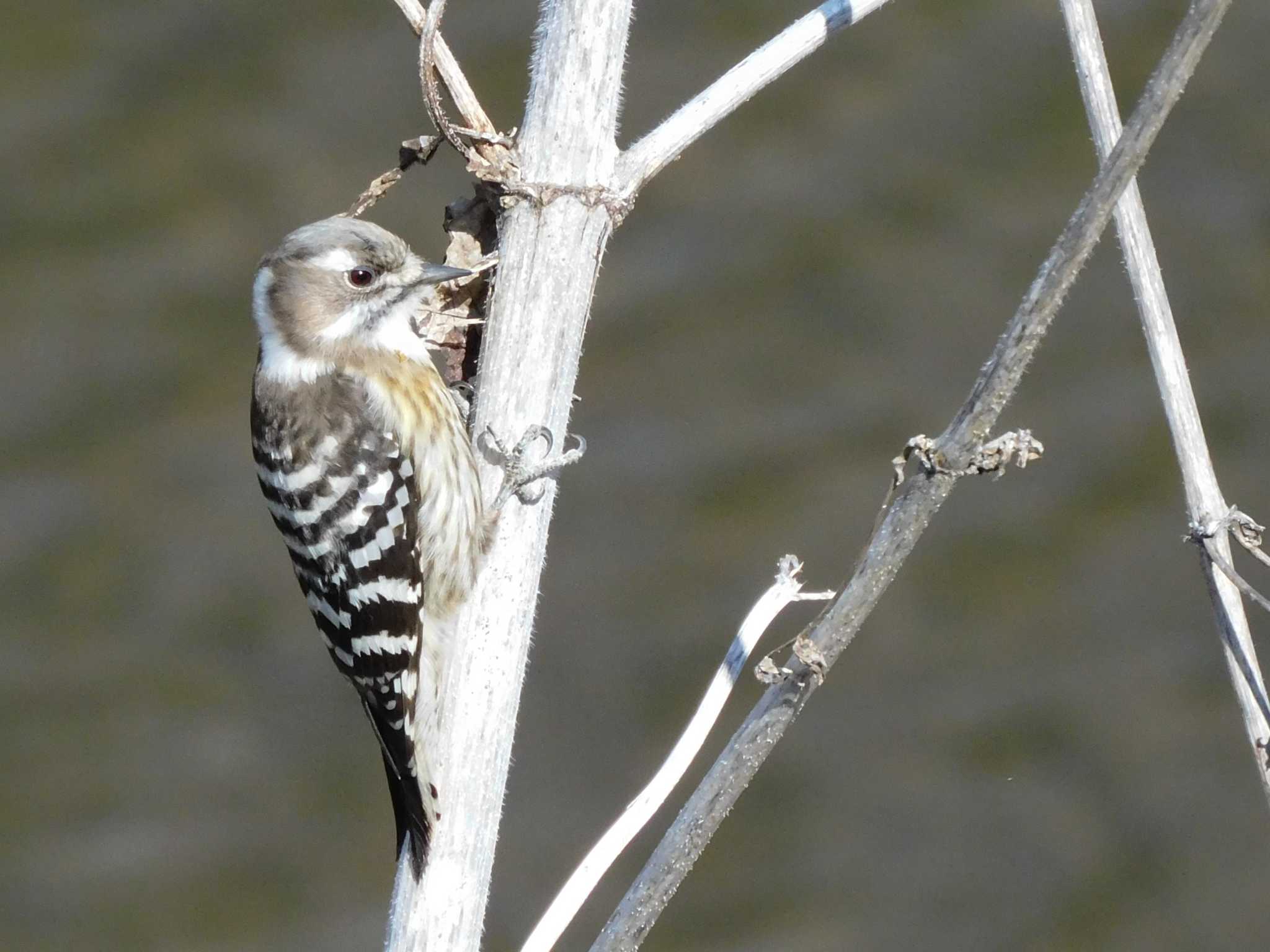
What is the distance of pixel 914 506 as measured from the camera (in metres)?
2.40

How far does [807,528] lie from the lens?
7258mm

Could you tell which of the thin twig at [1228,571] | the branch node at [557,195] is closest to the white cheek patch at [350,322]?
the branch node at [557,195]

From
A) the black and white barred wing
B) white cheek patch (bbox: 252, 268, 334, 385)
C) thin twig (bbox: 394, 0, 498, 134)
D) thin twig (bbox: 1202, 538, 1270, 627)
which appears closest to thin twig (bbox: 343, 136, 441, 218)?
thin twig (bbox: 394, 0, 498, 134)

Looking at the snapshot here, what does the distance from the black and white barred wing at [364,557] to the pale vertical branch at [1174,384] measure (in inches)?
63.0

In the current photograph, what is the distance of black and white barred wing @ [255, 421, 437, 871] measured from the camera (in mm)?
3590

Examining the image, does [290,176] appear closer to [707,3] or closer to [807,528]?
[707,3]

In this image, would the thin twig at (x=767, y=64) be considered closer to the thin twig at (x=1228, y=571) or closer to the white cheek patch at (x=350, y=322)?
the thin twig at (x=1228, y=571)

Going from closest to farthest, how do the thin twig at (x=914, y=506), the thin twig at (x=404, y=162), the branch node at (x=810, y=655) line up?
the thin twig at (x=914, y=506), the branch node at (x=810, y=655), the thin twig at (x=404, y=162)

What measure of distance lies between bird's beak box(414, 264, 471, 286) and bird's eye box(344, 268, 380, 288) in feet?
0.54

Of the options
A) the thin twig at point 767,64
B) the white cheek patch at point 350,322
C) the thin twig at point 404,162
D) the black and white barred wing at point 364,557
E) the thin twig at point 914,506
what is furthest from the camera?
the white cheek patch at point 350,322

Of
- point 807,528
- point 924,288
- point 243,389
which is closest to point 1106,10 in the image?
point 924,288

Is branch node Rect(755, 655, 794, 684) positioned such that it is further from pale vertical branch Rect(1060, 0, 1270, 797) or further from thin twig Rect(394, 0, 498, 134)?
thin twig Rect(394, 0, 498, 134)

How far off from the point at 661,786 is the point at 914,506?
0.63 m

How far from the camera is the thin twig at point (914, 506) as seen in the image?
2.21 metres
